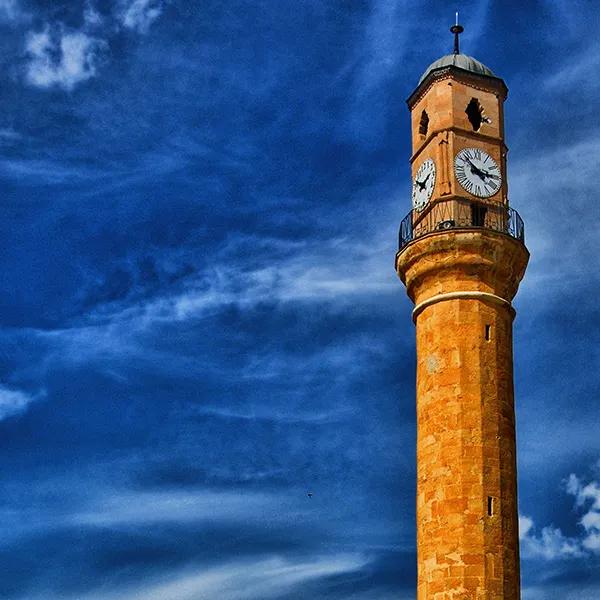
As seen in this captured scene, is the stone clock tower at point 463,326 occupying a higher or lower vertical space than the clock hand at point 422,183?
lower

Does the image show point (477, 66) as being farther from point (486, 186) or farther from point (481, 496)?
point (481, 496)

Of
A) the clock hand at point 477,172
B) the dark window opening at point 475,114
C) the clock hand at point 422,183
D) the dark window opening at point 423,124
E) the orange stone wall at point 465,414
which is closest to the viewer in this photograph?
the orange stone wall at point 465,414

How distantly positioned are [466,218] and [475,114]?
4.04 m

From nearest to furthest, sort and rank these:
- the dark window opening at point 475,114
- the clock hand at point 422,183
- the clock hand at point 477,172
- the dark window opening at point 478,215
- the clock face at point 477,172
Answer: the dark window opening at point 478,215 < the clock face at point 477,172 < the clock hand at point 477,172 < the clock hand at point 422,183 < the dark window opening at point 475,114

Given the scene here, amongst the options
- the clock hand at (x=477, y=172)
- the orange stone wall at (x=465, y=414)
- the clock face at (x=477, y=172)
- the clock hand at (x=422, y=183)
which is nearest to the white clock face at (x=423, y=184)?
the clock hand at (x=422, y=183)

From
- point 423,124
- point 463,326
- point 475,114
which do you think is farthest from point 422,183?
point 463,326

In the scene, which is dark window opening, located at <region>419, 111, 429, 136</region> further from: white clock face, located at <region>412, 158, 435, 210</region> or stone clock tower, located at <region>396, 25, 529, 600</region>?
white clock face, located at <region>412, 158, 435, 210</region>

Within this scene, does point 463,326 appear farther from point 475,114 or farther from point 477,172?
point 475,114

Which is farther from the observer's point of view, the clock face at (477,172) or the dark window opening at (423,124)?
the dark window opening at (423,124)

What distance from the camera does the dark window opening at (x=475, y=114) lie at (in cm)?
3888

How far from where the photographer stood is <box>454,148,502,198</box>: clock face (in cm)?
3762

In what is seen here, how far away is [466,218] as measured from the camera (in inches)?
1458

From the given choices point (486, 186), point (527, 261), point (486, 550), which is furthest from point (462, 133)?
point (486, 550)

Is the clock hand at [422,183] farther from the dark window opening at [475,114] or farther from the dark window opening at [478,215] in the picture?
the dark window opening at [475,114]
